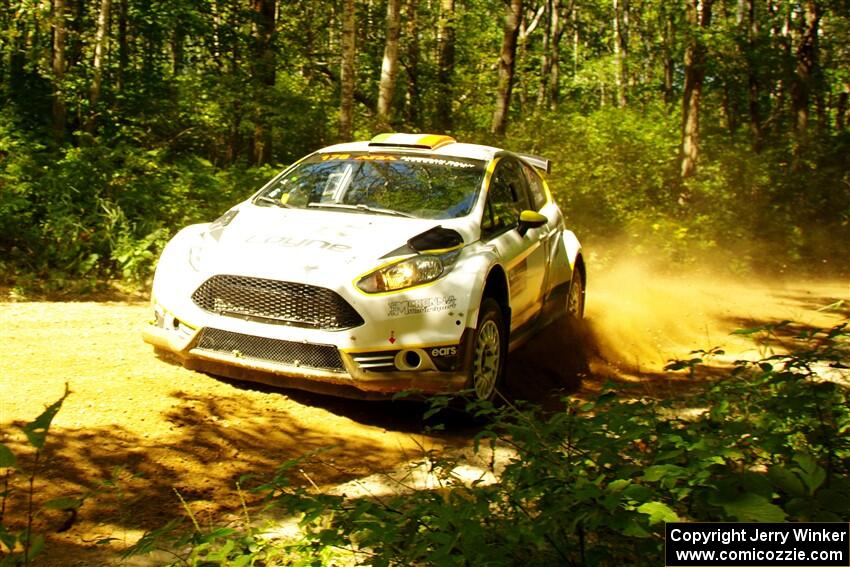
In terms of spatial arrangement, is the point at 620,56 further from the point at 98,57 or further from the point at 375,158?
the point at 375,158

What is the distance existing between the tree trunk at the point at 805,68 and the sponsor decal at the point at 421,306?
19.0 metres

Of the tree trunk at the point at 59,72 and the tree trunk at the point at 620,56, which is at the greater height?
the tree trunk at the point at 620,56

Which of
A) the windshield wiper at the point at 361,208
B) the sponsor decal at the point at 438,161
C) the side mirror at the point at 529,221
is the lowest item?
the side mirror at the point at 529,221

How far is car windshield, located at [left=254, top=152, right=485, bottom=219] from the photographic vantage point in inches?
271

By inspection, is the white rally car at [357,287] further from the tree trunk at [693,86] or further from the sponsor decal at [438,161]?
the tree trunk at [693,86]

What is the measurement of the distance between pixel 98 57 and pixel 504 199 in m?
8.61

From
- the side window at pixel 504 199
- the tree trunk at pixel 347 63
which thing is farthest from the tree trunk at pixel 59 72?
Answer: the side window at pixel 504 199

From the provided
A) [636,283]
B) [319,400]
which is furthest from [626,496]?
[636,283]

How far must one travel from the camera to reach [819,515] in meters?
2.94

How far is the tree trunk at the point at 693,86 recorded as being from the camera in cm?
1833

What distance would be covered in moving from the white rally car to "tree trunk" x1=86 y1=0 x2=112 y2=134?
24.2ft

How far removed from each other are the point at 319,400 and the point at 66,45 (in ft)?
34.5

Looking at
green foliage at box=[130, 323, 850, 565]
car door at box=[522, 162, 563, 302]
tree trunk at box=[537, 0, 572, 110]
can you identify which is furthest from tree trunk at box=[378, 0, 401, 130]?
tree trunk at box=[537, 0, 572, 110]

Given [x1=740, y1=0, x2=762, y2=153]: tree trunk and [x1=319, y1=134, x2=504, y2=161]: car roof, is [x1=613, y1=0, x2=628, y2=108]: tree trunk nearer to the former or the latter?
[x1=740, y1=0, x2=762, y2=153]: tree trunk
